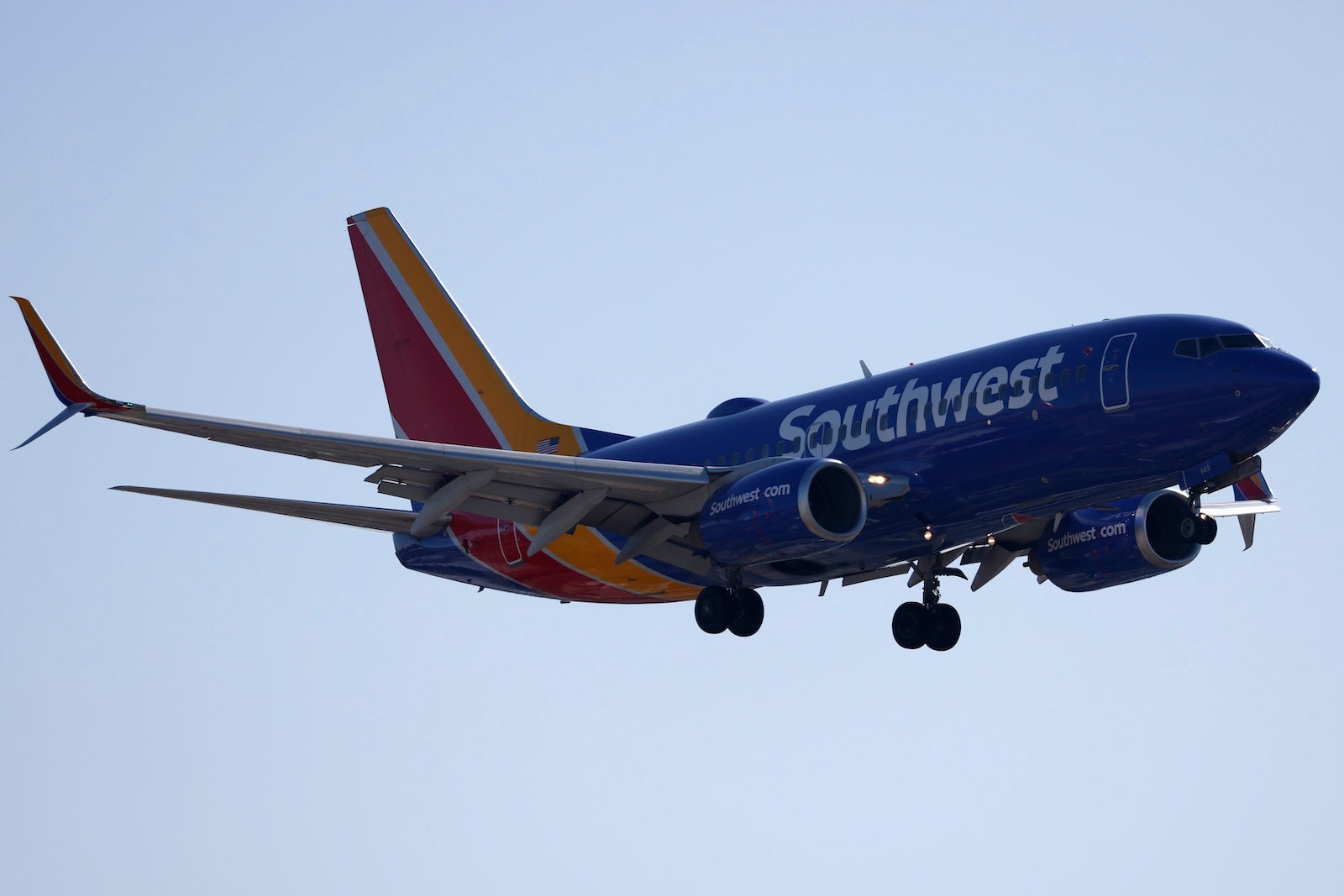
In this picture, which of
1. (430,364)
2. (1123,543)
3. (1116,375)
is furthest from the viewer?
(430,364)

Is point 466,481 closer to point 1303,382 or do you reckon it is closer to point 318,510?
point 318,510

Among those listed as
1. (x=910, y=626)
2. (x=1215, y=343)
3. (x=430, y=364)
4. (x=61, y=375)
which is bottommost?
(x=61, y=375)

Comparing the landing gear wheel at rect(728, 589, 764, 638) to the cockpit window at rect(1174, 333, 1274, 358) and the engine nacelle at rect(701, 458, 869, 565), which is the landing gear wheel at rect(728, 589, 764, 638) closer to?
the engine nacelle at rect(701, 458, 869, 565)

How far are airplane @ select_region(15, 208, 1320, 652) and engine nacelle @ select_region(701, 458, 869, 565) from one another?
4 cm

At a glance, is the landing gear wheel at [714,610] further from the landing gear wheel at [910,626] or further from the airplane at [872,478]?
the landing gear wheel at [910,626]

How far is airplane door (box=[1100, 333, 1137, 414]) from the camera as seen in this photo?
1230 inches

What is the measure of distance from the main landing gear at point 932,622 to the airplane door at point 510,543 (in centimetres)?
827

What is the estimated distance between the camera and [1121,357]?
103 ft

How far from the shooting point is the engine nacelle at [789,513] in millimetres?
32438

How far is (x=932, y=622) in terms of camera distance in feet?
128

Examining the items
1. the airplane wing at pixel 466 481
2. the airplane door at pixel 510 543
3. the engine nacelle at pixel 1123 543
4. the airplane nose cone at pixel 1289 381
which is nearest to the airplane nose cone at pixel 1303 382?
the airplane nose cone at pixel 1289 381

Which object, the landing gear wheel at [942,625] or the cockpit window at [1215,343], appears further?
the landing gear wheel at [942,625]

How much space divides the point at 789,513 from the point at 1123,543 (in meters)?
8.94

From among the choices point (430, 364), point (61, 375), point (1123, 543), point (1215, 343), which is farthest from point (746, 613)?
point (61, 375)
